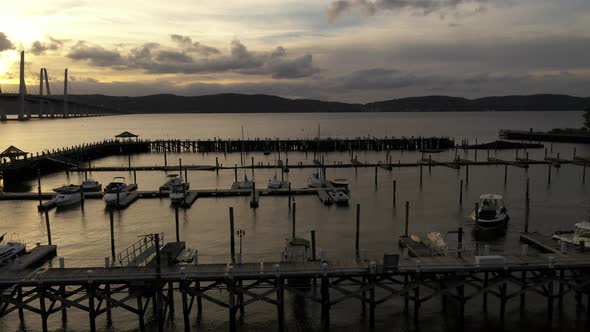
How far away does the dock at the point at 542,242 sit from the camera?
31.4 m

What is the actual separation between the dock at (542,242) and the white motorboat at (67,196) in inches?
1745

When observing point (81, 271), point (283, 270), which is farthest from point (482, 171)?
point (81, 271)

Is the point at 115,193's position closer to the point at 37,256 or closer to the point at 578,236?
the point at 37,256

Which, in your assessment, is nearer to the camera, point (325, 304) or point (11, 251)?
point (325, 304)

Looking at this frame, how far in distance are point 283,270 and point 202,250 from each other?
1460 cm

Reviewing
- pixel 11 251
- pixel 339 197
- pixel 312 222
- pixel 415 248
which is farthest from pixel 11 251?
pixel 339 197

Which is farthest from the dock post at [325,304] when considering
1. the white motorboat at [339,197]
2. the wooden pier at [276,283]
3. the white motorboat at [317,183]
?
the white motorboat at [317,183]

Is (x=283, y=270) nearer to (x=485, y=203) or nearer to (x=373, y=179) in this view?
(x=485, y=203)

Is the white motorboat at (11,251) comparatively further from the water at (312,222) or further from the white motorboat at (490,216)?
the white motorboat at (490,216)

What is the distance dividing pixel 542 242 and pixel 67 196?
4557 centimetres

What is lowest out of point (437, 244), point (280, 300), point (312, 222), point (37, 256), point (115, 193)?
point (312, 222)

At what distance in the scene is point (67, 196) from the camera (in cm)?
5144

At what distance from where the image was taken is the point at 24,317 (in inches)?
976

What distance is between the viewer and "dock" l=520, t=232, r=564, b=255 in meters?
31.4
